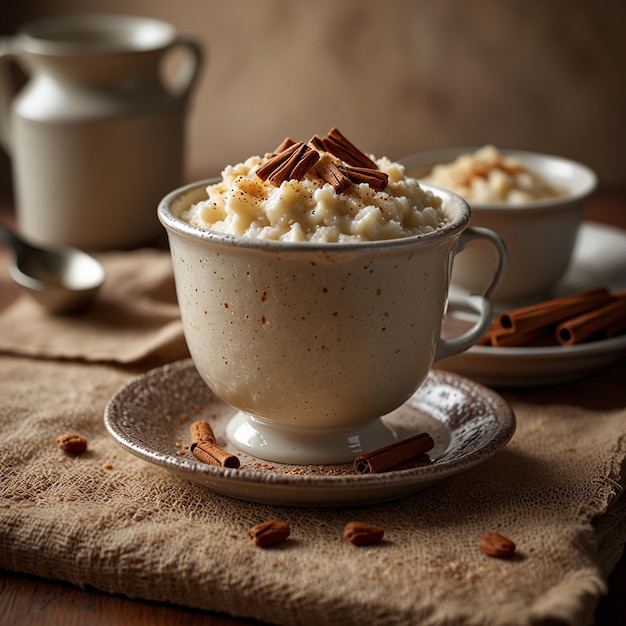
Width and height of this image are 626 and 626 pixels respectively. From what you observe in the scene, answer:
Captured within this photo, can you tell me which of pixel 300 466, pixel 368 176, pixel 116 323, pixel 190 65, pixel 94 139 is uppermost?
pixel 368 176

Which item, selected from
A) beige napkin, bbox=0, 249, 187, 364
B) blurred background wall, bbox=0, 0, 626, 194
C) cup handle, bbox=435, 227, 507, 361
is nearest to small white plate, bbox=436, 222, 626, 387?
cup handle, bbox=435, 227, 507, 361

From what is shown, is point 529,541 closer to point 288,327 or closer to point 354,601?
point 354,601

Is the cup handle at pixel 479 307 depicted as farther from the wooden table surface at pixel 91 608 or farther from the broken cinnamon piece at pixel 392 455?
the wooden table surface at pixel 91 608

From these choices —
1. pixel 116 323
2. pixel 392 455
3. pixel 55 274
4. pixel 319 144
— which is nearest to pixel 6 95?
pixel 55 274

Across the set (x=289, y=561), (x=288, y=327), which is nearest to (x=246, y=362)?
(x=288, y=327)

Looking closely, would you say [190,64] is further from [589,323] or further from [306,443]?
[306,443]

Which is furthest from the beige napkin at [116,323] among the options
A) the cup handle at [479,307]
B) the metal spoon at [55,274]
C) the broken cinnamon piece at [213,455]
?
the cup handle at [479,307]

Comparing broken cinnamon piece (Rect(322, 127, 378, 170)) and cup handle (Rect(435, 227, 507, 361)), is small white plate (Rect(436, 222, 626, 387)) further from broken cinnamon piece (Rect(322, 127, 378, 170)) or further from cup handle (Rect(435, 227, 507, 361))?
broken cinnamon piece (Rect(322, 127, 378, 170))
